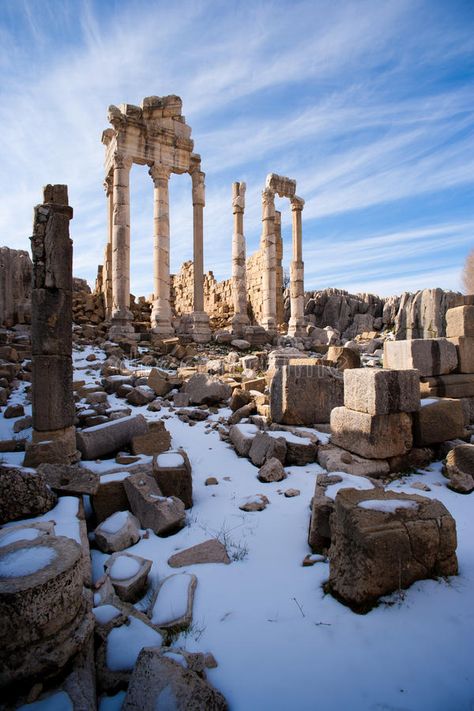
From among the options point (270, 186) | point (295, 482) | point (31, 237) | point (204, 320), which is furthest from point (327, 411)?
point (270, 186)

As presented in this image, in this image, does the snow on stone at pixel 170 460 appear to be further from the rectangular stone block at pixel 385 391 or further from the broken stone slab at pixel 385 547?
the rectangular stone block at pixel 385 391

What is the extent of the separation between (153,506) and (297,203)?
19899 mm

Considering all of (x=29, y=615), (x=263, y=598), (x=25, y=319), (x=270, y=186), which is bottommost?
(x=263, y=598)

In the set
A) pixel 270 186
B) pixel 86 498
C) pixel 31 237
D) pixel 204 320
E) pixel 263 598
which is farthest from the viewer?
pixel 270 186

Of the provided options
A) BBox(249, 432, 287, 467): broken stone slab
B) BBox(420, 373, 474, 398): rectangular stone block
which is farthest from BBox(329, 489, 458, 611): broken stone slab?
BBox(420, 373, 474, 398): rectangular stone block

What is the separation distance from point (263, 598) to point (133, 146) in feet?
56.2

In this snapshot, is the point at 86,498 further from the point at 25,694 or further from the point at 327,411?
the point at 327,411

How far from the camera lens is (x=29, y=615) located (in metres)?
1.99

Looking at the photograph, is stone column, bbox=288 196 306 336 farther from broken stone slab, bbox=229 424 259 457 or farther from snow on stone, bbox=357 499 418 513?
snow on stone, bbox=357 499 418 513

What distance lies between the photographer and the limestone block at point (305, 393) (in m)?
6.45

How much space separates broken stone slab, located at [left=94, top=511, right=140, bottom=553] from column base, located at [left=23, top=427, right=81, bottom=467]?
1.37m

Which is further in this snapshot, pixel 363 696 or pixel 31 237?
pixel 31 237

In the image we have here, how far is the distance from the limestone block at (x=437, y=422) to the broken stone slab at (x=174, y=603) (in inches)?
144

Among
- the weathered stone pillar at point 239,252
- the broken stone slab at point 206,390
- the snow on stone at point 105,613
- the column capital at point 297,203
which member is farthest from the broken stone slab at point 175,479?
the column capital at point 297,203
